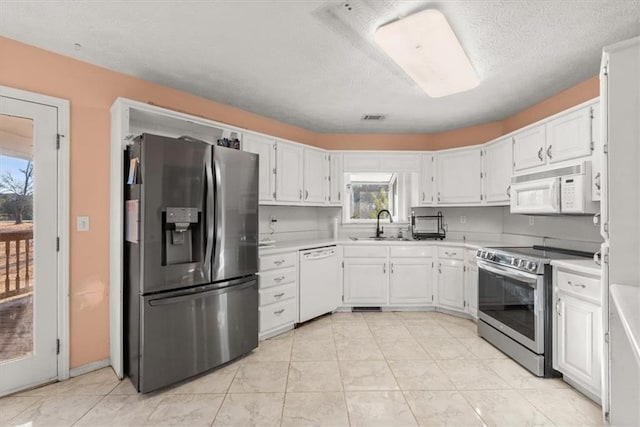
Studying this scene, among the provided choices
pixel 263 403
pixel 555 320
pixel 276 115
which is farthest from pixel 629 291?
pixel 276 115

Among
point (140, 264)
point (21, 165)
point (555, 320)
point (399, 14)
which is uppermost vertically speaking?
point (399, 14)

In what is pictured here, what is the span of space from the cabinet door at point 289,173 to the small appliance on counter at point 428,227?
1771 mm

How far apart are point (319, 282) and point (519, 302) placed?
6.58ft

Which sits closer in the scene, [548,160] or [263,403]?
[263,403]

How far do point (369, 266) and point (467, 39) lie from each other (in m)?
2.64

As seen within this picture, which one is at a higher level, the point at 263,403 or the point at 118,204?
the point at 118,204

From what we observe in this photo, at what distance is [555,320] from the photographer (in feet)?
7.48

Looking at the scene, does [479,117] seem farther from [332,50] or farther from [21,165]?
[21,165]

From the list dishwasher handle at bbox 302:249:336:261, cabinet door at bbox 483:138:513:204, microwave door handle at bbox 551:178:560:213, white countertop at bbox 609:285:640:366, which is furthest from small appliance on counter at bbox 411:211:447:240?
white countertop at bbox 609:285:640:366

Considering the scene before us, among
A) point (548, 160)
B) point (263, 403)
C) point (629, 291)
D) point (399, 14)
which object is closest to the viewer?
point (629, 291)

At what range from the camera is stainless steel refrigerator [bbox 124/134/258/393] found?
207 centimetres

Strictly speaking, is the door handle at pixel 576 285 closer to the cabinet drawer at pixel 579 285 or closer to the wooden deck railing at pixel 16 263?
the cabinet drawer at pixel 579 285

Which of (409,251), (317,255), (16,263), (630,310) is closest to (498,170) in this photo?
(409,251)

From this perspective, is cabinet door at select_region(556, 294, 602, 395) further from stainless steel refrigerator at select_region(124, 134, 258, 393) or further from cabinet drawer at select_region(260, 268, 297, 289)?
stainless steel refrigerator at select_region(124, 134, 258, 393)
